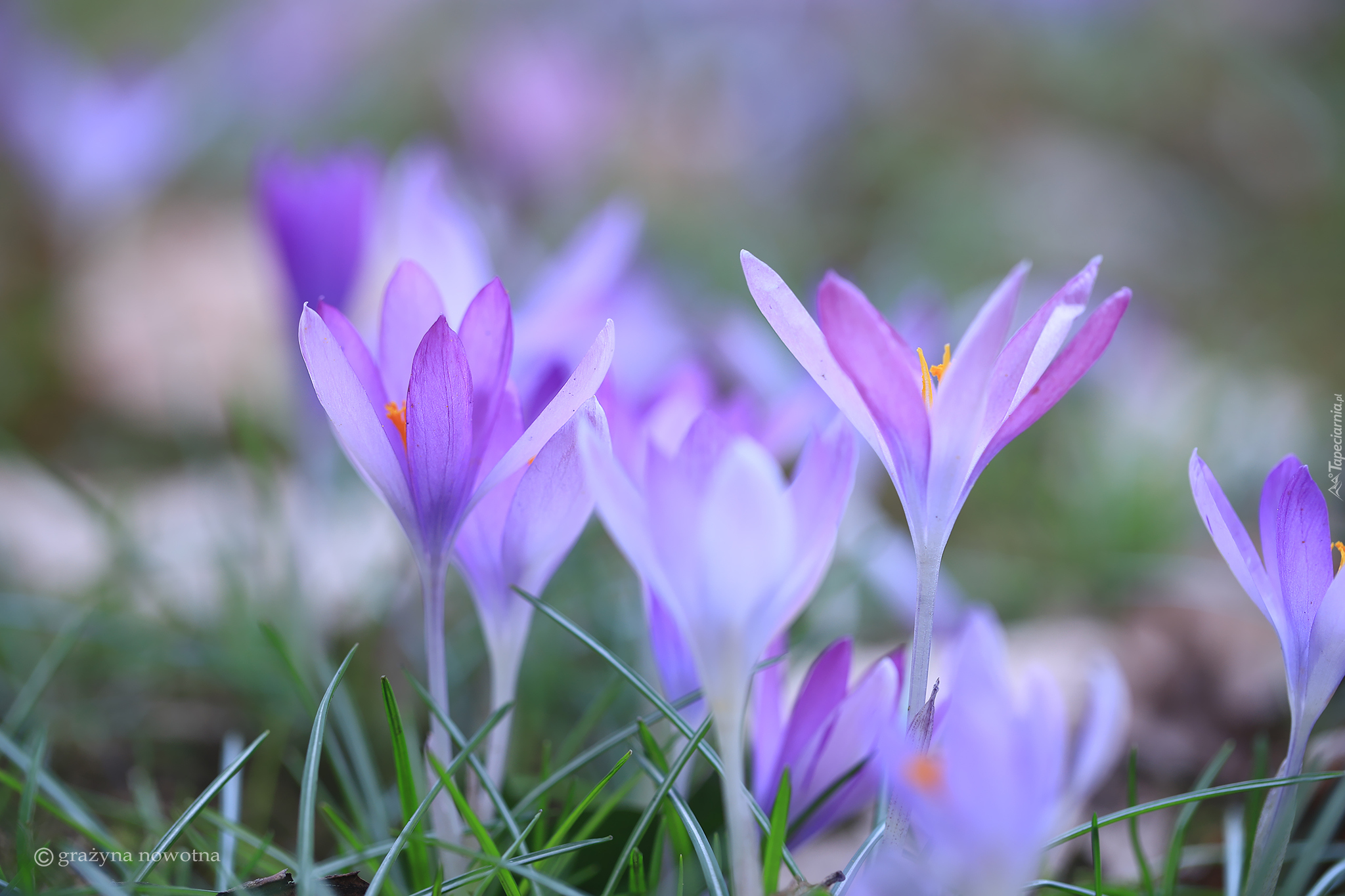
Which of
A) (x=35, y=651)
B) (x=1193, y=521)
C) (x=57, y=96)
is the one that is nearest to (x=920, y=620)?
(x=35, y=651)

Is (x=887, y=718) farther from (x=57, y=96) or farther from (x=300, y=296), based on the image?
(x=57, y=96)

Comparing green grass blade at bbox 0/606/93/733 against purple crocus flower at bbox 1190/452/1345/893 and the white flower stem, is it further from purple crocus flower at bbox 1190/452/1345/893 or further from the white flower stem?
purple crocus flower at bbox 1190/452/1345/893

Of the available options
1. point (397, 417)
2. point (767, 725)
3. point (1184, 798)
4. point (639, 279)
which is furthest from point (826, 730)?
point (639, 279)

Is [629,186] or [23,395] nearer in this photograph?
[23,395]

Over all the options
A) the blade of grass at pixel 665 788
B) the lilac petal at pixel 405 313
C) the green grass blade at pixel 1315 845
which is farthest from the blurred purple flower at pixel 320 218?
the green grass blade at pixel 1315 845

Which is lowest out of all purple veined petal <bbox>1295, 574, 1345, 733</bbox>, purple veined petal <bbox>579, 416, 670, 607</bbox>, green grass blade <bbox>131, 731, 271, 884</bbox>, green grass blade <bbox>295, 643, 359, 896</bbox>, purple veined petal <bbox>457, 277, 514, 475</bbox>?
green grass blade <bbox>131, 731, 271, 884</bbox>

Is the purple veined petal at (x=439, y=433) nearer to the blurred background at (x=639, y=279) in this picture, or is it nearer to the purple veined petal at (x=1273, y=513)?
the blurred background at (x=639, y=279)

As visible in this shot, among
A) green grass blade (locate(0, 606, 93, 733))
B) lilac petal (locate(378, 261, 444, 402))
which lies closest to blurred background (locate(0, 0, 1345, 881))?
green grass blade (locate(0, 606, 93, 733))

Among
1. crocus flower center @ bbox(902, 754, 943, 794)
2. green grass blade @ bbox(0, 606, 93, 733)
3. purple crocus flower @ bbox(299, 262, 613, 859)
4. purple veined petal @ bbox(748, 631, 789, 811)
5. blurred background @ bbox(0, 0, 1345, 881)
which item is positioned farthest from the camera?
blurred background @ bbox(0, 0, 1345, 881)
